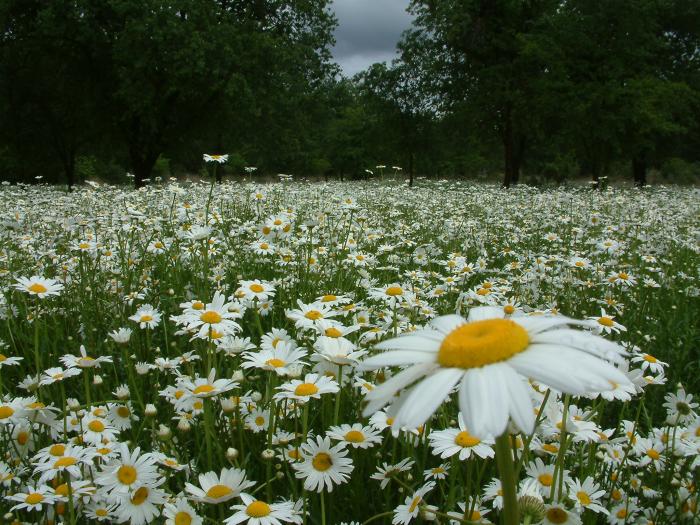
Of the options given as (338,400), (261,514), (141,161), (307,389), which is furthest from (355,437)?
(141,161)

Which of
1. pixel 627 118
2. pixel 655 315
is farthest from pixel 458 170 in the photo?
pixel 655 315

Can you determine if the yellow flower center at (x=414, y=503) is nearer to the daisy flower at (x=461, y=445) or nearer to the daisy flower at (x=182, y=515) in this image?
the daisy flower at (x=461, y=445)

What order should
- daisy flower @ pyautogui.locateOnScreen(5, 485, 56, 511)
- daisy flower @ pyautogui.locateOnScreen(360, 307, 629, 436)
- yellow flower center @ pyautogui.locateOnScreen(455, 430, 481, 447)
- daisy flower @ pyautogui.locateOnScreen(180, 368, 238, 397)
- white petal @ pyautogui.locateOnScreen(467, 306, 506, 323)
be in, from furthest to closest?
daisy flower @ pyautogui.locateOnScreen(180, 368, 238, 397) < yellow flower center @ pyautogui.locateOnScreen(455, 430, 481, 447) < daisy flower @ pyautogui.locateOnScreen(5, 485, 56, 511) < white petal @ pyautogui.locateOnScreen(467, 306, 506, 323) < daisy flower @ pyautogui.locateOnScreen(360, 307, 629, 436)

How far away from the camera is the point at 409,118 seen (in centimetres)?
2823

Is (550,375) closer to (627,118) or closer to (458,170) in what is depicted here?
(627,118)

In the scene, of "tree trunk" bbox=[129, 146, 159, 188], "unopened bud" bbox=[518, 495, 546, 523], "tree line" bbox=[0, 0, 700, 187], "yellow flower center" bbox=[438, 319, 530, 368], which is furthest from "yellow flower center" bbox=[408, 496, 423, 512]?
"tree trunk" bbox=[129, 146, 159, 188]

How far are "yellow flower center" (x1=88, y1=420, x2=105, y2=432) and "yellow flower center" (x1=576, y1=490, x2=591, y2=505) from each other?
1497 millimetres

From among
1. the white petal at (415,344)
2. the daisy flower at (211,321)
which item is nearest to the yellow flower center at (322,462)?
the daisy flower at (211,321)

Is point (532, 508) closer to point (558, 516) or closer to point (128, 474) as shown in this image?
point (558, 516)

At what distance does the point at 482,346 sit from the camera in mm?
833

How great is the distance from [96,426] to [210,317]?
0.50 meters

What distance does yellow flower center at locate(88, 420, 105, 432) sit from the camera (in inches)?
70.2

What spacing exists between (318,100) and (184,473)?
25.7 meters

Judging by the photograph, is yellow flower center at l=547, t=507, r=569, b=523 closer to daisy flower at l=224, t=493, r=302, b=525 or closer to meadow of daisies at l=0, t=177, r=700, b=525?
meadow of daisies at l=0, t=177, r=700, b=525
